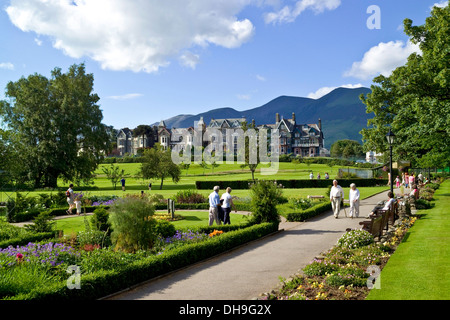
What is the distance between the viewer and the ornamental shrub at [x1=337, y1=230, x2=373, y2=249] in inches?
433

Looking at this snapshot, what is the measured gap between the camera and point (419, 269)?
852cm

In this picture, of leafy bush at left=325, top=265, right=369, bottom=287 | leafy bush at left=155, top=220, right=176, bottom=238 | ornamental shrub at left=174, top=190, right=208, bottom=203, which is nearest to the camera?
leafy bush at left=325, top=265, right=369, bottom=287

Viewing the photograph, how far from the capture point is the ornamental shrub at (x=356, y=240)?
11009mm

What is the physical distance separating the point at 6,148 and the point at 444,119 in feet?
104

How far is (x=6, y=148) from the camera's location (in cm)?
3145

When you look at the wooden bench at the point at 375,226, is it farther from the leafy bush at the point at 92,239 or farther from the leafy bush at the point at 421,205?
the leafy bush at the point at 421,205

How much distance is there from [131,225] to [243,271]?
11.3 feet

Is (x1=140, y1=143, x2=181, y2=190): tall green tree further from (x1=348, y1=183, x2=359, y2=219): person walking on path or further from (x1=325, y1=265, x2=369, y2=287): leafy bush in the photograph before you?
(x1=325, y1=265, x2=369, y2=287): leafy bush

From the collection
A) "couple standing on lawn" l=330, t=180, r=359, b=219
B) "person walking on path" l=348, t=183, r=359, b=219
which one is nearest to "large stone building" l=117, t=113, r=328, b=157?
"couple standing on lawn" l=330, t=180, r=359, b=219

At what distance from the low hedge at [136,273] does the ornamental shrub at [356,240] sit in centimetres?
349

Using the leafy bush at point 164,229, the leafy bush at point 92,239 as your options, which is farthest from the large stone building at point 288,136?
the leafy bush at point 92,239

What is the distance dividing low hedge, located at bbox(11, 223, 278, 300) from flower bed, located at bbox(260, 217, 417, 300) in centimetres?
302
